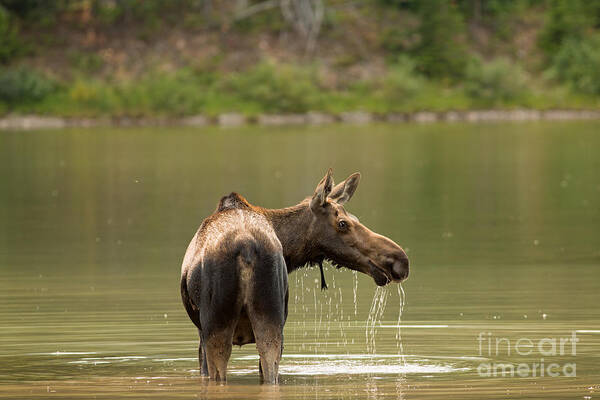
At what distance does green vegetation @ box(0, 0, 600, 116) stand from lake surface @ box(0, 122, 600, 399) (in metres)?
37.3

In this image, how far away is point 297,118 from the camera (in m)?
80.4

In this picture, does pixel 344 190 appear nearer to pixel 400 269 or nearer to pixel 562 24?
pixel 400 269

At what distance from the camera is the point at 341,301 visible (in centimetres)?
1612

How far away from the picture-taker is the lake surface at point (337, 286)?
443 inches

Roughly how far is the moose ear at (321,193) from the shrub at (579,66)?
73.5m

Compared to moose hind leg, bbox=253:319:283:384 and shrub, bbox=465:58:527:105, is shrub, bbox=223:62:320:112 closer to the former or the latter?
shrub, bbox=465:58:527:105

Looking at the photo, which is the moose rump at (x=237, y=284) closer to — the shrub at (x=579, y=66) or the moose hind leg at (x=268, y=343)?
the moose hind leg at (x=268, y=343)

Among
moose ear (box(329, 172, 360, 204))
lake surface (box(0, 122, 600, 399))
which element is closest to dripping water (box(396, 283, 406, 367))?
lake surface (box(0, 122, 600, 399))

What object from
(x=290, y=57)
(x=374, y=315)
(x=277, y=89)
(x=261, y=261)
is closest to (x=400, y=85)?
(x=277, y=89)

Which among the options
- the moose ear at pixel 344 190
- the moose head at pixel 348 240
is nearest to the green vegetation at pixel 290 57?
the moose ear at pixel 344 190

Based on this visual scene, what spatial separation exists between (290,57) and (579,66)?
59.7ft

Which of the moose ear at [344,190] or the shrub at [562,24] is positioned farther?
the shrub at [562,24]

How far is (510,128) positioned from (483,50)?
2650 centimetres

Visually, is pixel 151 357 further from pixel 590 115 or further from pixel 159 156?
pixel 590 115
